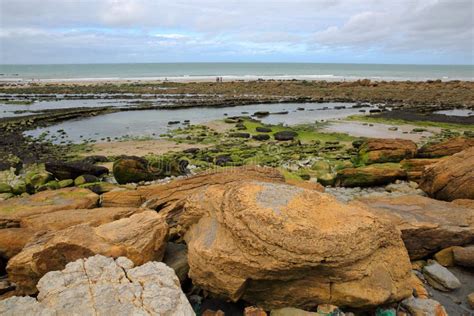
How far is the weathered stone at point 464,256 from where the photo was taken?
22.7ft

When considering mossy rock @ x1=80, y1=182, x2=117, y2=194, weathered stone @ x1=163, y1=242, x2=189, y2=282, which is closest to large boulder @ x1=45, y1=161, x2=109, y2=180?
mossy rock @ x1=80, y1=182, x2=117, y2=194

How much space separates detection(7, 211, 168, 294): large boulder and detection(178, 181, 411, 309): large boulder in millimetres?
898

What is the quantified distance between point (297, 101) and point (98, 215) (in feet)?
131

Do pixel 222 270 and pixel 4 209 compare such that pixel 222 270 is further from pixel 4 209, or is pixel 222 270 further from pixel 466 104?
pixel 466 104

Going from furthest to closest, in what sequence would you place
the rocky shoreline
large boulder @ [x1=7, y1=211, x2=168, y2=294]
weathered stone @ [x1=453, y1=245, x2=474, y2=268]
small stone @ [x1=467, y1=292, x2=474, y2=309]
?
weathered stone @ [x1=453, y1=245, x2=474, y2=268]
small stone @ [x1=467, y1=292, x2=474, y2=309]
large boulder @ [x1=7, y1=211, x2=168, y2=294]
the rocky shoreline

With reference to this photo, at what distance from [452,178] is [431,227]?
3.25 metres

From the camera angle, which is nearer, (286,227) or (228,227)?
(286,227)

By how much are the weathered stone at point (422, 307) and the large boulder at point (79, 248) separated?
166 inches

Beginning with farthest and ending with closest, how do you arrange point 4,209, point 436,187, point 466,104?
point 466,104 < point 436,187 < point 4,209

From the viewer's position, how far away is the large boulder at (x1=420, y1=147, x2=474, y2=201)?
948 cm

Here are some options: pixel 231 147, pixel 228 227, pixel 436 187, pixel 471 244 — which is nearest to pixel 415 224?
pixel 471 244

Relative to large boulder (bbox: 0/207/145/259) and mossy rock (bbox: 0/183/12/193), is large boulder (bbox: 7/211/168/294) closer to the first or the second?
large boulder (bbox: 0/207/145/259)

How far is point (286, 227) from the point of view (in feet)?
17.3

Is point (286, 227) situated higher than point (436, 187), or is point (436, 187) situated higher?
point (286, 227)
